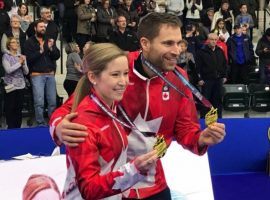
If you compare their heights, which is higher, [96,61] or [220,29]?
[96,61]

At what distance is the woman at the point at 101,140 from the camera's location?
2611mm

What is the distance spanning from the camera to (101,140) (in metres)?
2.72

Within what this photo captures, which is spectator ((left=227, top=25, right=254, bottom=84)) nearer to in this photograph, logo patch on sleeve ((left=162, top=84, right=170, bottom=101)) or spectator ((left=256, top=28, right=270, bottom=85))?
spectator ((left=256, top=28, right=270, bottom=85))

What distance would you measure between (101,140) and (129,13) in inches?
383

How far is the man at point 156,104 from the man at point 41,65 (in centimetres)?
576

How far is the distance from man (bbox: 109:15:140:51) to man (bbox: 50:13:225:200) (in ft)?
23.0

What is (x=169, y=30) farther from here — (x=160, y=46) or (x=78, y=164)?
(x=78, y=164)

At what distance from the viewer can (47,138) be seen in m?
6.36

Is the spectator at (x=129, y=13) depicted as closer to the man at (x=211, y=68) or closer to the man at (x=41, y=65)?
the man at (x=211, y=68)

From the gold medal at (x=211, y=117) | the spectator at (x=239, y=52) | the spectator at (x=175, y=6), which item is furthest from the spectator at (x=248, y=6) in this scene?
the gold medal at (x=211, y=117)

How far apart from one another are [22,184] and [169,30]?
247 centimetres

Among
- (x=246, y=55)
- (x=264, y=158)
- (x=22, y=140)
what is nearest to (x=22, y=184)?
(x=22, y=140)

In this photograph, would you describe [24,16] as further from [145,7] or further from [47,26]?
[145,7]

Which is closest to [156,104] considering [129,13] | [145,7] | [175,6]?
[129,13]
